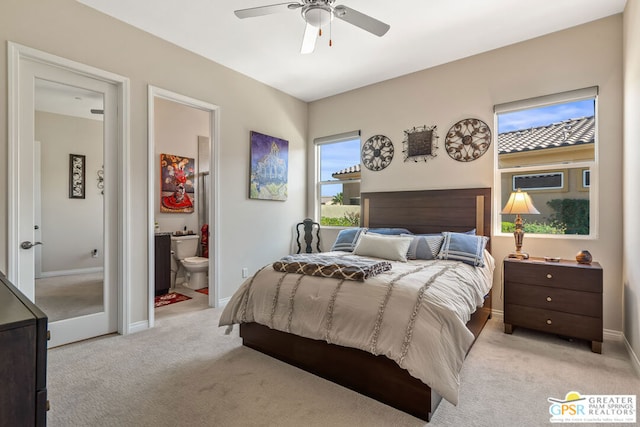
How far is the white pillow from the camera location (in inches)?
125

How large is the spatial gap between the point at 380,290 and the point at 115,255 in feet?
8.34

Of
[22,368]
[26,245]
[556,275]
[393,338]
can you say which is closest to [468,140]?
[556,275]

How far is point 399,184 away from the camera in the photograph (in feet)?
13.8

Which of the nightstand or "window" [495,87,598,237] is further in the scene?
"window" [495,87,598,237]

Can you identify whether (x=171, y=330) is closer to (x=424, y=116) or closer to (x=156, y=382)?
(x=156, y=382)

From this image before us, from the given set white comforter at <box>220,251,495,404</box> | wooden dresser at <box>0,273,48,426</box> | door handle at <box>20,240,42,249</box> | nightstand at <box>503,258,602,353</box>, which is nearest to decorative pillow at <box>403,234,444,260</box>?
white comforter at <box>220,251,495,404</box>

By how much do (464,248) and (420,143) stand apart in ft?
5.04

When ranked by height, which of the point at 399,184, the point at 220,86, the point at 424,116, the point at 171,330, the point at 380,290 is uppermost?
the point at 220,86

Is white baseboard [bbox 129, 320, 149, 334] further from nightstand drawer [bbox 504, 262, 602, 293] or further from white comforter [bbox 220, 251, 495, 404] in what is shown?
nightstand drawer [bbox 504, 262, 602, 293]

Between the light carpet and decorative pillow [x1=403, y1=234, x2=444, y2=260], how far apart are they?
3.00ft

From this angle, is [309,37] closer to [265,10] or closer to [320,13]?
[320,13]

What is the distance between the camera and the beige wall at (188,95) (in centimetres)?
251

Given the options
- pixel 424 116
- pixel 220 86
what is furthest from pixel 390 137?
pixel 220 86

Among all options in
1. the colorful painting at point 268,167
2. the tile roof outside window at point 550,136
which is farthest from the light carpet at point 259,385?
the colorful painting at point 268,167
